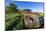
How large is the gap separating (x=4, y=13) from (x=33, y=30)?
1.21ft

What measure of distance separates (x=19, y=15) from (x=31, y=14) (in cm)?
14

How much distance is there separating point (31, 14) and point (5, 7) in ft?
0.97

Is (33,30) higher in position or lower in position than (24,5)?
lower

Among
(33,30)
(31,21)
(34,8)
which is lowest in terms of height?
(33,30)

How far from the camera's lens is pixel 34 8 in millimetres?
1121

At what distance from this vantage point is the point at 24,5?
110 centimetres

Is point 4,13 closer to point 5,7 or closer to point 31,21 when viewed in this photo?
point 5,7

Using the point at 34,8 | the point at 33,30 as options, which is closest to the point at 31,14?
the point at 34,8

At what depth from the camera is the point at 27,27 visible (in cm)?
109
